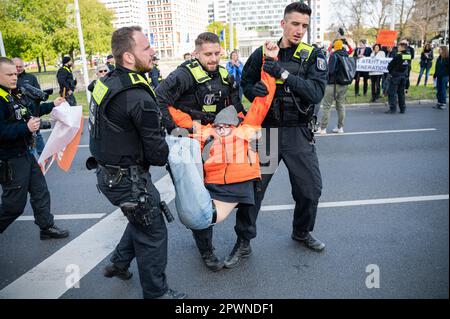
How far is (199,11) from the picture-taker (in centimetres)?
534

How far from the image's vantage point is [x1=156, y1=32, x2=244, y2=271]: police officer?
337 cm

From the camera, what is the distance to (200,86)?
3.40m

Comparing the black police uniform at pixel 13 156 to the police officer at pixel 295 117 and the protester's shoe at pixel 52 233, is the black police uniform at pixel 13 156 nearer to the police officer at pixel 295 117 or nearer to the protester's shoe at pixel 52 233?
the protester's shoe at pixel 52 233

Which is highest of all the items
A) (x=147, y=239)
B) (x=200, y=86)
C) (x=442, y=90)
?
(x=200, y=86)

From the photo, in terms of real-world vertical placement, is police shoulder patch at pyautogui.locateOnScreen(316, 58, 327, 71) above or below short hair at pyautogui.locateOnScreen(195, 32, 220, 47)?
below

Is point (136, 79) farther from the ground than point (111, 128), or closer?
farther from the ground

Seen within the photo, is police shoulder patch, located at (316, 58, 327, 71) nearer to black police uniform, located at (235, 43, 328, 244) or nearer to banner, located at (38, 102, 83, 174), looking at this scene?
black police uniform, located at (235, 43, 328, 244)

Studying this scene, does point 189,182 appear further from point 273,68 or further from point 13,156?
point 13,156

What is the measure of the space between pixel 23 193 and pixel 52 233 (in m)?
0.57

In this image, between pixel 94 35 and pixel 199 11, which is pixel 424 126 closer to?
pixel 199 11

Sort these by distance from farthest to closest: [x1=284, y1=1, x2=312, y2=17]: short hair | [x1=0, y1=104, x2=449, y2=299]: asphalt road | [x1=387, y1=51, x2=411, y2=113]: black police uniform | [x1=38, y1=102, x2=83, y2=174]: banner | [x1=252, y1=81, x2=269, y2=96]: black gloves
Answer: [x1=387, y1=51, x2=411, y2=113]: black police uniform, [x1=38, y1=102, x2=83, y2=174]: banner, [x1=284, y1=1, x2=312, y2=17]: short hair, [x1=252, y1=81, x2=269, y2=96]: black gloves, [x1=0, y1=104, x2=449, y2=299]: asphalt road

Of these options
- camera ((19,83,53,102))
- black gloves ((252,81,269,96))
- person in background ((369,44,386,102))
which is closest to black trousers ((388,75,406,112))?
person in background ((369,44,386,102))

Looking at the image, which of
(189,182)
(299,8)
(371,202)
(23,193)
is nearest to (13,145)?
(23,193)
